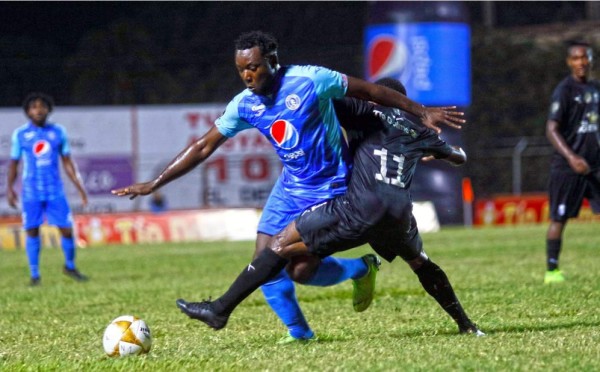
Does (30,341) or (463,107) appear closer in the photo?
(30,341)

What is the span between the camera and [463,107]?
103ft

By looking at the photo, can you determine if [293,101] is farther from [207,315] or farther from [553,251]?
[553,251]

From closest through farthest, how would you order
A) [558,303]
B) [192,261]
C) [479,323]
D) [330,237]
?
1. [330,237]
2. [479,323]
3. [558,303]
4. [192,261]

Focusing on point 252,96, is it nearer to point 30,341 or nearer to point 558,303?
point 30,341

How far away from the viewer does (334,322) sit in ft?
31.4

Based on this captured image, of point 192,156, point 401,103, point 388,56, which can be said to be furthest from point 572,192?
point 388,56

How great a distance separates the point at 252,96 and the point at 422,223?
72.6 feet

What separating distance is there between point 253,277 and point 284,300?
22.2 inches

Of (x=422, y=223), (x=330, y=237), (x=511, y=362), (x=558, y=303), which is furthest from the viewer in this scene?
(x=422, y=223)

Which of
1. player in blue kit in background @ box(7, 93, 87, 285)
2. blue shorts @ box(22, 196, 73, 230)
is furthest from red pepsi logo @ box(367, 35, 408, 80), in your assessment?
blue shorts @ box(22, 196, 73, 230)

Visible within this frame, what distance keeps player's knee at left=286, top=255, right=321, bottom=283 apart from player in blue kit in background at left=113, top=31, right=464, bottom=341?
0.72 ft

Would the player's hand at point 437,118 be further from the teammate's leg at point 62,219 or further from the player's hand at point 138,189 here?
the teammate's leg at point 62,219

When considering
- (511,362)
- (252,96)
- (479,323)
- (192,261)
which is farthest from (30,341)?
(192,261)

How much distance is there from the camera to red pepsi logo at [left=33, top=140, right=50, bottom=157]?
15.6m
